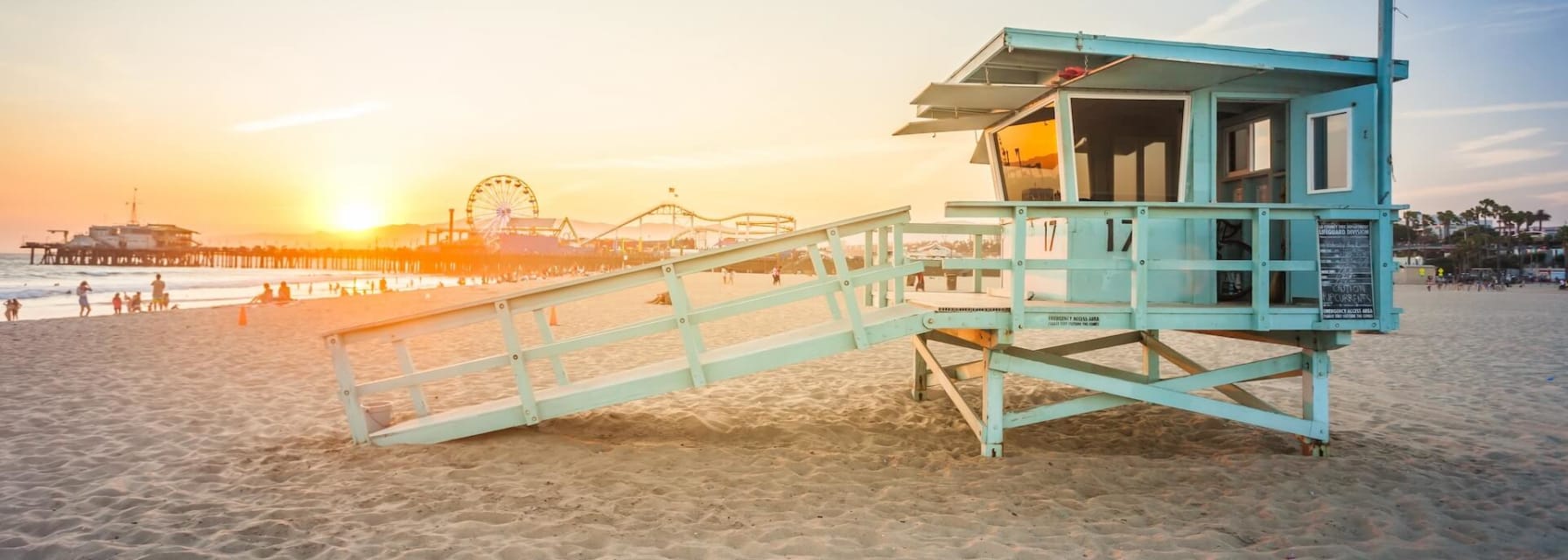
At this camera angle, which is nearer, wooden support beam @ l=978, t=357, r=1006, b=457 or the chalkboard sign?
the chalkboard sign

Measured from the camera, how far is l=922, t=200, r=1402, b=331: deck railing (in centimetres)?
524

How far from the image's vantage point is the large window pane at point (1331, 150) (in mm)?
6020

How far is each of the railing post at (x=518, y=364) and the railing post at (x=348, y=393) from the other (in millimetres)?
1344

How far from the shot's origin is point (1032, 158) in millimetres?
7125

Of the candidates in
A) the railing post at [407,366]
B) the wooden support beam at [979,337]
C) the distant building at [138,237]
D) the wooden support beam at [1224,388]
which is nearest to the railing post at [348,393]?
the railing post at [407,366]

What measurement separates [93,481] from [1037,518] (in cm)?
636

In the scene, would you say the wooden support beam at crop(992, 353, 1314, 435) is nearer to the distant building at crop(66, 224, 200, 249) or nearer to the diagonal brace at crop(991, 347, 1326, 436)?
the diagonal brace at crop(991, 347, 1326, 436)

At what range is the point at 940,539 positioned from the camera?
13.1ft

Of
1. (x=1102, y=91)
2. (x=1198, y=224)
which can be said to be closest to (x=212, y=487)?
(x=1102, y=91)

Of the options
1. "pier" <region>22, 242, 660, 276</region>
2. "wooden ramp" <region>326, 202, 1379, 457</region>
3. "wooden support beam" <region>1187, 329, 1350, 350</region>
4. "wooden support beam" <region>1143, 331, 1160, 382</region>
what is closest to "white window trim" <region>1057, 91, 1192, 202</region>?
"wooden ramp" <region>326, 202, 1379, 457</region>

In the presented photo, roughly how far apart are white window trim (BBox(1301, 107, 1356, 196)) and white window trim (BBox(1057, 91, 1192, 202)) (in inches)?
40.3

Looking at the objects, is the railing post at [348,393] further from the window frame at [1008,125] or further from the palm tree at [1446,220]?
the palm tree at [1446,220]

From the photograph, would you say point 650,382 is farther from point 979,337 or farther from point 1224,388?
point 1224,388

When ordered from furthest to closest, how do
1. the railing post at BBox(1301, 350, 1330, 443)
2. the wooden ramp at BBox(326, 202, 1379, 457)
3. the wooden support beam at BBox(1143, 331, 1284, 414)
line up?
the wooden support beam at BBox(1143, 331, 1284, 414) < the railing post at BBox(1301, 350, 1330, 443) < the wooden ramp at BBox(326, 202, 1379, 457)
